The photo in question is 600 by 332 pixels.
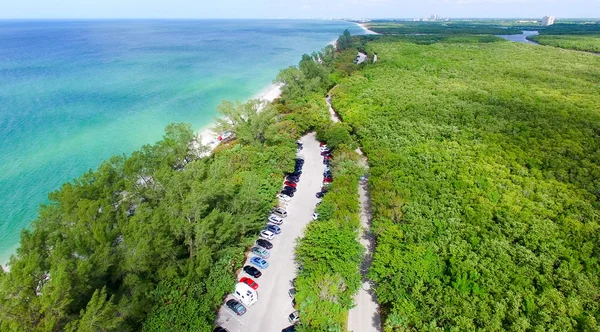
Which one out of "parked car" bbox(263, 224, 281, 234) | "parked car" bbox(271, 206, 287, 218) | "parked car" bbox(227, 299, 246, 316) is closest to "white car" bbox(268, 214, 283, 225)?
"parked car" bbox(271, 206, 287, 218)

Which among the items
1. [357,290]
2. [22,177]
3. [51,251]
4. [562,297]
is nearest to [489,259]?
Answer: [562,297]

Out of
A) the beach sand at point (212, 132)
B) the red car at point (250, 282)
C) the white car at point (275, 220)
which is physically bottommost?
the red car at point (250, 282)

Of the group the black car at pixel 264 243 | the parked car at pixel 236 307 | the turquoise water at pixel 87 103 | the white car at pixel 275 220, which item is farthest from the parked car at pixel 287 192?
the turquoise water at pixel 87 103

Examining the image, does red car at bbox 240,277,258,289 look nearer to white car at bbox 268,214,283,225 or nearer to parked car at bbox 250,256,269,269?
parked car at bbox 250,256,269,269

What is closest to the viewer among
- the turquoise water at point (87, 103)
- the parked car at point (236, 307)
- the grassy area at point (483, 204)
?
the grassy area at point (483, 204)

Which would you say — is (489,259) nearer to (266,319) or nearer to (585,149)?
(266,319)

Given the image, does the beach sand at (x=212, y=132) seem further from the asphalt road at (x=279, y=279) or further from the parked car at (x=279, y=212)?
the asphalt road at (x=279, y=279)
